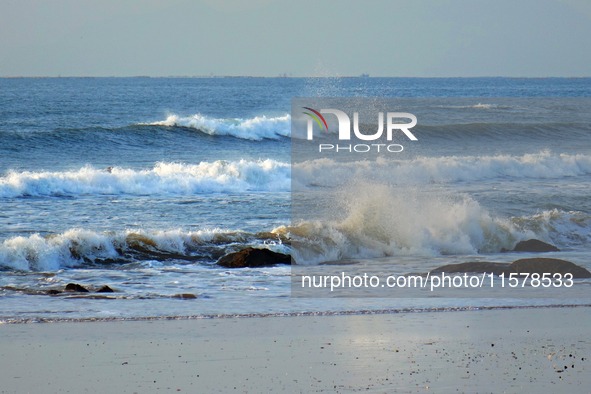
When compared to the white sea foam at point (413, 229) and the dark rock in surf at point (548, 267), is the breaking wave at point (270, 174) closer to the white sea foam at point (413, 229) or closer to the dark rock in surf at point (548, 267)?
the white sea foam at point (413, 229)

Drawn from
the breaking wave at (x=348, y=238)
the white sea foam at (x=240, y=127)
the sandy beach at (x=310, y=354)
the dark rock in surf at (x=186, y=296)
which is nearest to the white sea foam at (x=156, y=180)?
the breaking wave at (x=348, y=238)

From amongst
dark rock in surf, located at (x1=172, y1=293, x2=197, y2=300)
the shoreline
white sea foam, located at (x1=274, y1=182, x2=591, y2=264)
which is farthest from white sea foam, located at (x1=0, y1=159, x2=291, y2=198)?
the shoreline

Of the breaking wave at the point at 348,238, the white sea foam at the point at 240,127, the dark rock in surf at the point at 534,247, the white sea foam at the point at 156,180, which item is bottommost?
the dark rock in surf at the point at 534,247

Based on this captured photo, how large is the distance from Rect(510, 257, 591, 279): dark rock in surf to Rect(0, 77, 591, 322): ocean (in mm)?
739

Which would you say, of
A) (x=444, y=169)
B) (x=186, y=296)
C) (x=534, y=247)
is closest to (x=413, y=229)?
(x=534, y=247)

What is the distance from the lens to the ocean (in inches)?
493

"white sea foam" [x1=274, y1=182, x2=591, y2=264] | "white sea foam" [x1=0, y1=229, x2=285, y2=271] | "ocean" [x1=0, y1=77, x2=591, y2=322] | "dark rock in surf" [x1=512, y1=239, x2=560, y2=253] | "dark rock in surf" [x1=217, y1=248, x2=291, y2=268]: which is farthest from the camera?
"dark rock in surf" [x1=512, y1=239, x2=560, y2=253]

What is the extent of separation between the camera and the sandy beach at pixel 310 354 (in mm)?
7746

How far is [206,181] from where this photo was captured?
25781mm

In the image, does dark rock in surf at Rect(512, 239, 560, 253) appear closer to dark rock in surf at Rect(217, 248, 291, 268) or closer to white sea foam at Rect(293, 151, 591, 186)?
dark rock in surf at Rect(217, 248, 291, 268)

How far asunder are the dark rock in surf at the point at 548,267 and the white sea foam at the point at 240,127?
26.3m

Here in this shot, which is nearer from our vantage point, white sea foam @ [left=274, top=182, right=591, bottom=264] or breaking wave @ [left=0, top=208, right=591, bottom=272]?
breaking wave @ [left=0, top=208, right=591, bottom=272]

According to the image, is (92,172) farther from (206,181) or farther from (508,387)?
(508,387)

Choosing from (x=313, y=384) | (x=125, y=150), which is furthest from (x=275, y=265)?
(x=125, y=150)
